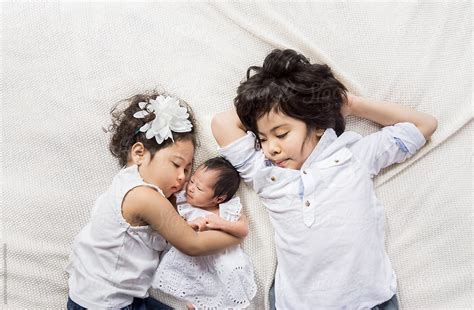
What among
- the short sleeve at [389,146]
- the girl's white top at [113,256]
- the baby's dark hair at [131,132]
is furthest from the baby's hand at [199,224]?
the short sleeve at [389,146]

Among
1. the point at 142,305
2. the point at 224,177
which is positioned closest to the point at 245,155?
the point at 224,177

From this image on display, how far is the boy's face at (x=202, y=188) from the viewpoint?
1.57 meters

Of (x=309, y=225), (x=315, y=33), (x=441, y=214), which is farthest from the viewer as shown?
(x=315, y=33)

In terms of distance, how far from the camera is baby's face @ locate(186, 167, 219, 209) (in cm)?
157

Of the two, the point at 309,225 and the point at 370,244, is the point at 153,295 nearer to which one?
the point at 309,225

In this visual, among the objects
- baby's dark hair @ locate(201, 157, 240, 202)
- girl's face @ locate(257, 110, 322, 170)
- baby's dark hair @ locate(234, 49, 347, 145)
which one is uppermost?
baby's dark hair @ locate(234, 49, 347, 145)

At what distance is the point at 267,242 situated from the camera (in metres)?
1.63

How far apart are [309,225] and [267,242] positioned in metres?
0.18

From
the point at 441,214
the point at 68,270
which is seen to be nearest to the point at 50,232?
the point at 68,270

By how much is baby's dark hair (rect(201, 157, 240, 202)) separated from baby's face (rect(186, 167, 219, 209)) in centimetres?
1

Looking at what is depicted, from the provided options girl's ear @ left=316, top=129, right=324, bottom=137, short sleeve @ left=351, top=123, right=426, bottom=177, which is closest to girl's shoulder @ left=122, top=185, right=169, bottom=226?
girl's ear @ left=316, top=129, right=324, bottom=137

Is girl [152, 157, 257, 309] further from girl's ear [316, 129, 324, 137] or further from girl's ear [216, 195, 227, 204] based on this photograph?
girl's ear [316, 129, 324, 137]

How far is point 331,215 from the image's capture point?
59.1 inches

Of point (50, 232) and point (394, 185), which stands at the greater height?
point (394, 185)
